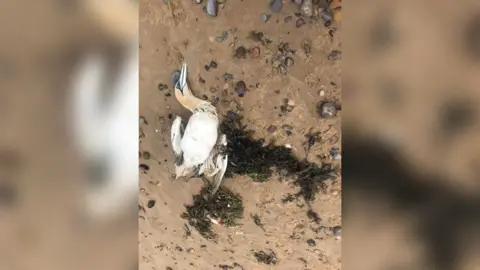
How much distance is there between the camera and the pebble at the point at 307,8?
1071mm

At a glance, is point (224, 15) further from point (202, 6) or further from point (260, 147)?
point (260, 147)

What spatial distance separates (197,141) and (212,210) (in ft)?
0.68

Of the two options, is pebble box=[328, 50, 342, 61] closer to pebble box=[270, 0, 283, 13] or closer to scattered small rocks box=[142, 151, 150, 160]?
pebble box=[270, 0, 283, 13]

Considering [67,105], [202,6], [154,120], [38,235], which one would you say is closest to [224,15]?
[202,6]

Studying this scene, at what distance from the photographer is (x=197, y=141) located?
1.11 m

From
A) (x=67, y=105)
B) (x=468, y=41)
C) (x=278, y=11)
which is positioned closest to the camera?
(x=468, y=41)

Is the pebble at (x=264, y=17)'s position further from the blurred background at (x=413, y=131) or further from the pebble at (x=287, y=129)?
the blurred background at (x=413, y=131)

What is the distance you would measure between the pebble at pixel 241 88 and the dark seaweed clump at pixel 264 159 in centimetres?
7

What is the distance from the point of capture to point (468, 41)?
Result: 1.82ft

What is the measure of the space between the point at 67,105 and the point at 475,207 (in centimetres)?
58

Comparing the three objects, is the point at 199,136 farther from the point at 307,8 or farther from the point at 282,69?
the point at 307,8

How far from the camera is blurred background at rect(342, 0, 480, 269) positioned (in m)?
0.57

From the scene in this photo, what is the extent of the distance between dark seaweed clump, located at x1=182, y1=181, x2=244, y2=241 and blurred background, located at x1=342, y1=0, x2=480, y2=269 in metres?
0.55

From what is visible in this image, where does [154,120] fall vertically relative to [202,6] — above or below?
below
